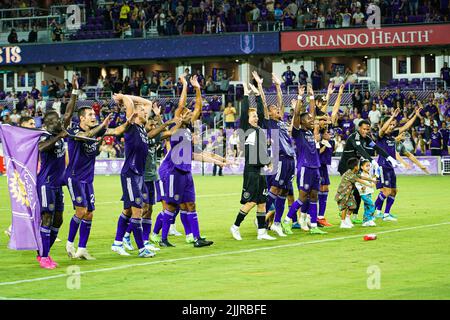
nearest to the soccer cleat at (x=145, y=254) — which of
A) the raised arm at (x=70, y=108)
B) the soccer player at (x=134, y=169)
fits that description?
the soccer player at (x=134, y=169)

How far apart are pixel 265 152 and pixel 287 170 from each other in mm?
1451

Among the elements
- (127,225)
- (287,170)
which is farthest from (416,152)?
(127,225)

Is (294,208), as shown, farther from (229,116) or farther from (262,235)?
(229,116)

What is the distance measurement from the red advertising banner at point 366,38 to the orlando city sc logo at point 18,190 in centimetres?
3602

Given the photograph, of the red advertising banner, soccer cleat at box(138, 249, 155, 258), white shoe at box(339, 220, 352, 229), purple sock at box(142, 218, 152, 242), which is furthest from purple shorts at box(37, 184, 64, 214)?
the red advertising banner

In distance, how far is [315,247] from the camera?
15633 millimetres

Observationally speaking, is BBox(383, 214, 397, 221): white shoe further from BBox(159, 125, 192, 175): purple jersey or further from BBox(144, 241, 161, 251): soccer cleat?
BBox(144, 241, 161, 251): soccer cleat

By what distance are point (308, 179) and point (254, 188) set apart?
85.8 inches

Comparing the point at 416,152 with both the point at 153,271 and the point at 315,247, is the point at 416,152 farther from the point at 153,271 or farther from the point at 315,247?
the point at 153,271

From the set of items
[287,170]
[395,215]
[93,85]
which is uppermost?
[93,85]

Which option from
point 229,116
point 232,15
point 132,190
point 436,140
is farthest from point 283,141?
point 232,15

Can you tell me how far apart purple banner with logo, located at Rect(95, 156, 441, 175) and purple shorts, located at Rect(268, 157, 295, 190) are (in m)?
19.1

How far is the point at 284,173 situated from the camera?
17.9 m

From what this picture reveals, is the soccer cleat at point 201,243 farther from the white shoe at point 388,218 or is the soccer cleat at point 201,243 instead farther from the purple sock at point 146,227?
the white shoe at point 388,218
